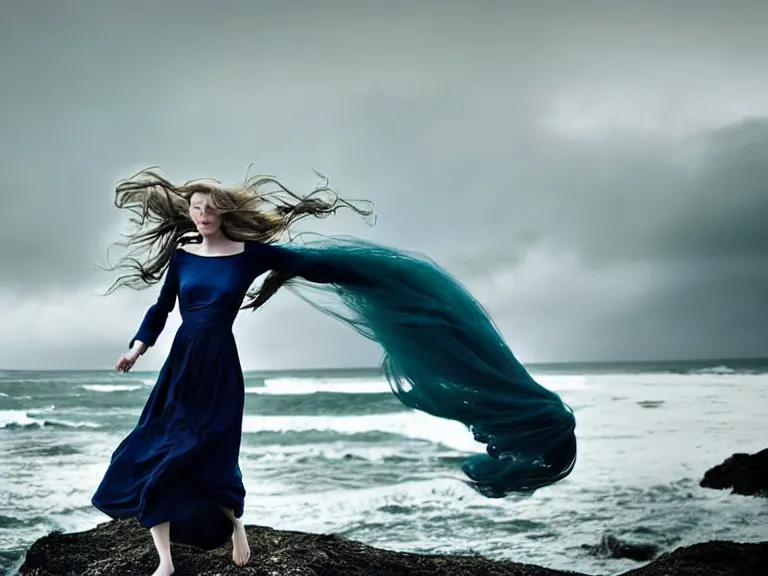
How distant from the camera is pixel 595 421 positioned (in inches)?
485

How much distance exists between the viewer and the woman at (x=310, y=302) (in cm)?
364

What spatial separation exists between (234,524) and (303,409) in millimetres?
9476

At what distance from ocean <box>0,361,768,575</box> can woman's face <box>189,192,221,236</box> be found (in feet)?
8.85

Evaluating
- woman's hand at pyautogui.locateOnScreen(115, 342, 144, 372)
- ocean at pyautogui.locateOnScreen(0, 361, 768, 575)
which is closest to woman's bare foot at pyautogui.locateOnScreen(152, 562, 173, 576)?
woman's hand at pyautogui.locateOnScreen(115, 342, 144, 372)

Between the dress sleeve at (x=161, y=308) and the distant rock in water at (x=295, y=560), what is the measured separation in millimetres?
1133

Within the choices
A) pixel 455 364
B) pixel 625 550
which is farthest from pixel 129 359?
pixel 625 550

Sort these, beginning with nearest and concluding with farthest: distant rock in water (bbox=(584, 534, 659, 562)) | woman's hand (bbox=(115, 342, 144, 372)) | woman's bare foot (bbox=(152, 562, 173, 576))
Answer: woman's bare foot (bbox=(152, 562, 173, 576)) < woman's hand (bbox=(115, 342, 144, 372)) < distant rock in water (bbox=(584, 534, 659, 562))

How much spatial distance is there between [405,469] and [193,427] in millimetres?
6600

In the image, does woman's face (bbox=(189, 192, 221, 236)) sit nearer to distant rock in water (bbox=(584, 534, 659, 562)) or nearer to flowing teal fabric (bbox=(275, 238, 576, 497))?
flowing teal fabric (bbox=(275, 238, 576, 497))

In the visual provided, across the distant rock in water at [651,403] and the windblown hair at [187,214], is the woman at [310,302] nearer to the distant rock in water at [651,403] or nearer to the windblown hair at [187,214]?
the windblown hair at [187,214]

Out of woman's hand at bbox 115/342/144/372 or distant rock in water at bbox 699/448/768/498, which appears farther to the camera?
distant rock in water at bbox 699/448/768/498

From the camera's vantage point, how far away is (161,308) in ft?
12.5

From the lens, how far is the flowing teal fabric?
3889 millimetres

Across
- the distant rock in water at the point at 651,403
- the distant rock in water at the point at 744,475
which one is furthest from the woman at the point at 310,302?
the distant rock in water at the point at 651,403
